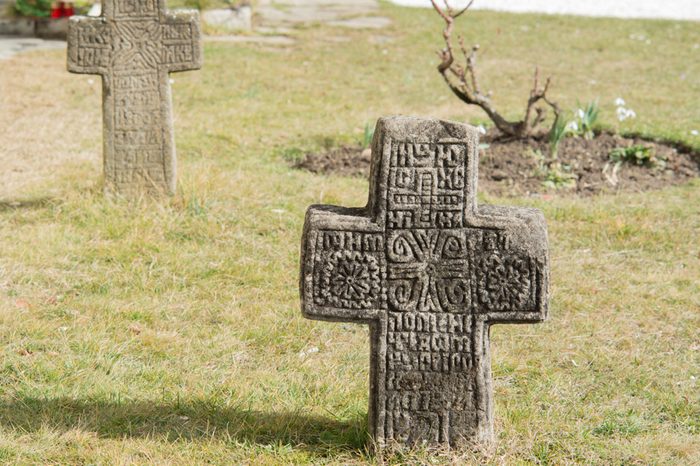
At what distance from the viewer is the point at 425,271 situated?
343 centimetres

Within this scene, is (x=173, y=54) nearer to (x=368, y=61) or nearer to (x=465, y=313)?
(x=465, y=313)

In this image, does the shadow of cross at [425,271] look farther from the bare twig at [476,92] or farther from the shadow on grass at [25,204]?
the bare twig at [476,92]

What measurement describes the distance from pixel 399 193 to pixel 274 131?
5.39 metres

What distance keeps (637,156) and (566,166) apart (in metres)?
0.59

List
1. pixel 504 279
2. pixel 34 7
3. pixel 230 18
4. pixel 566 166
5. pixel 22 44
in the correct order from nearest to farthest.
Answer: pixel 504 279
pixel 566 166
pixel 22 44
pixel 34 7
pixel 230 18

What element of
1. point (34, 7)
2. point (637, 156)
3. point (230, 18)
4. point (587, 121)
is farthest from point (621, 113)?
point (34, 7)

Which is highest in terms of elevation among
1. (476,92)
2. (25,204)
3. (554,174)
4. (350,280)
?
(476,92)

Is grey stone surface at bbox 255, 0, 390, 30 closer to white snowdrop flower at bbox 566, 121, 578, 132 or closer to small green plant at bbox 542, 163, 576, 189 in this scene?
white snowdrop flower at bbox 566, 121, 578, 132

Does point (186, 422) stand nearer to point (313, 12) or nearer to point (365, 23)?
point (365, 23)

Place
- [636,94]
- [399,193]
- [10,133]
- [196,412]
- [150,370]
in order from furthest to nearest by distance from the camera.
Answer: [636,94], [10,133], [150,370], [196,412], [399,193]

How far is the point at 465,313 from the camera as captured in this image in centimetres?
346

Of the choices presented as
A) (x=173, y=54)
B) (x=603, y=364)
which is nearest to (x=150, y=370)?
(x=603, y=364)

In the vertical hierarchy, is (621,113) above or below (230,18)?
below

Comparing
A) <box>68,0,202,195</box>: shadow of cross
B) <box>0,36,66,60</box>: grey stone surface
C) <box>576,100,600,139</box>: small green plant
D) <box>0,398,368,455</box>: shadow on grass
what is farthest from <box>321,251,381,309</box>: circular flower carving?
<box>0,36,66,60</box>: grey stone surface
